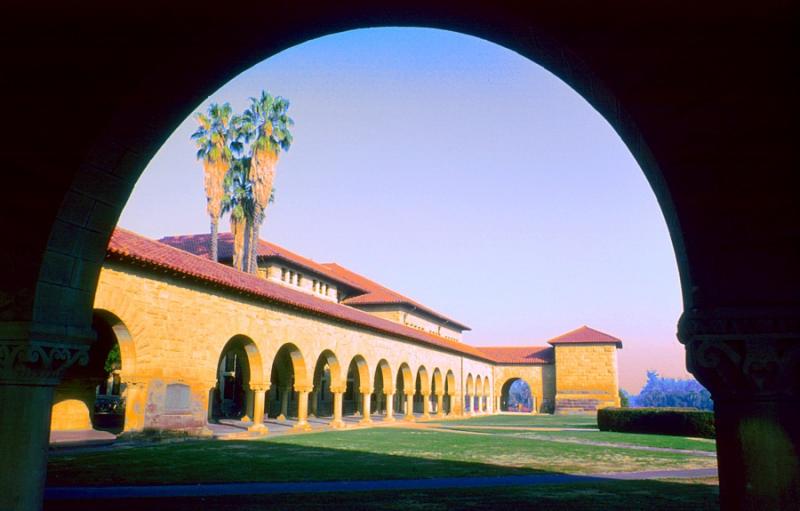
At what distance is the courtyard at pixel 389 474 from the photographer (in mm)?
7988

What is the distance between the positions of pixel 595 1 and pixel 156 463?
11844 mm

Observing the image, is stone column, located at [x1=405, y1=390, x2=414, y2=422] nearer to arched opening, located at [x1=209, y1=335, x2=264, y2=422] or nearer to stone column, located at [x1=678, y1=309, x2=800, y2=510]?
arched opening, located at [x1=209, y1=335, x2=264, y2=422]

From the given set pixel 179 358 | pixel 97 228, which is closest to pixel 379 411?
pixel 179 358

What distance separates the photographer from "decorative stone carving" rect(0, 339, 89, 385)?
3908mm

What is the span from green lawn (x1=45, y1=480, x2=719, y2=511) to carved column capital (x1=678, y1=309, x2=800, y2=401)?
4868 mm

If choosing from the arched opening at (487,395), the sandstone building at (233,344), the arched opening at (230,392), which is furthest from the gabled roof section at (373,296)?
the arched opening at (230,392)

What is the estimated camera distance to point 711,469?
40.1 ft

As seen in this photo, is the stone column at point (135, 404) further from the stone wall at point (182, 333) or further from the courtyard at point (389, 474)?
the courtyard at point (389, 474)

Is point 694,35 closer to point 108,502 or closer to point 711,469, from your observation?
point 108,502

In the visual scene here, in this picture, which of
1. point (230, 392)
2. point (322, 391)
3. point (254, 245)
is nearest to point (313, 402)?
point (322, 391)

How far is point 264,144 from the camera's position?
115 feet

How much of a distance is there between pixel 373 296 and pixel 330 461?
33.8 metres

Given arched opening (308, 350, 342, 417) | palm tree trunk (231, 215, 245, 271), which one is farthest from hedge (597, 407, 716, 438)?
palm tree trunk (231, 215, 245, 271)

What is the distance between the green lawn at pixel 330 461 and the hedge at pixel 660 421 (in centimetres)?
842
